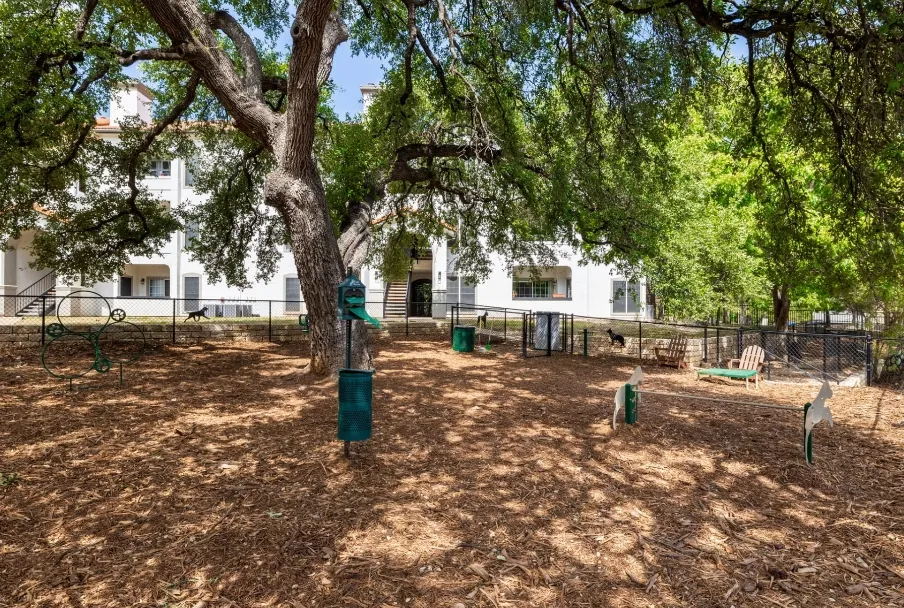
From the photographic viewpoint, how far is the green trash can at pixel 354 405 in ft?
16.9

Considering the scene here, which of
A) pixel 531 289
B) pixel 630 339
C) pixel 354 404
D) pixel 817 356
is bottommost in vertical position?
pixel 817 356

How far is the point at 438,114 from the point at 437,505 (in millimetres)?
11080

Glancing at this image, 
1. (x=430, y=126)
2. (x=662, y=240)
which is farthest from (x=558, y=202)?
(x=430, y=126)

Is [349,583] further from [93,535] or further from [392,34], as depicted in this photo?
[392,34]

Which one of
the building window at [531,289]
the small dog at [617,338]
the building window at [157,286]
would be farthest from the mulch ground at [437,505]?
the building window at [157,286]

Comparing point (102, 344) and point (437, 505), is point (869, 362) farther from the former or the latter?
point (102, 344)

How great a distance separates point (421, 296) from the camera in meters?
30.3

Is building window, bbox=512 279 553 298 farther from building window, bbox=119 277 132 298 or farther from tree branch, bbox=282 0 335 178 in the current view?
building window, bbox=119 277 132 298

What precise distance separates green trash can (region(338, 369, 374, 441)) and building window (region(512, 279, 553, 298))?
23898 mm

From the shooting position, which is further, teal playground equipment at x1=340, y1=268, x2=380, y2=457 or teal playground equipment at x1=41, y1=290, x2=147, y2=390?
teal playground equipment at x1=41, y1=290, x2=147, y2=390

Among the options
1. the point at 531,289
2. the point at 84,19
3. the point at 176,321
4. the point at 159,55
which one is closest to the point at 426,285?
the point at 531,289

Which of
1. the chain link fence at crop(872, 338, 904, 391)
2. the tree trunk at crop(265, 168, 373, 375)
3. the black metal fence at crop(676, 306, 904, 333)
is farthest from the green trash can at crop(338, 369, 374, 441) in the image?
the black metal fence at crop(676, 306, 904, 333)

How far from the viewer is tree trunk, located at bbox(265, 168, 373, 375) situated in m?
8.81

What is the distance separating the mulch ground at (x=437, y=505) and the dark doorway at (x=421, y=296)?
19655 millimetres
